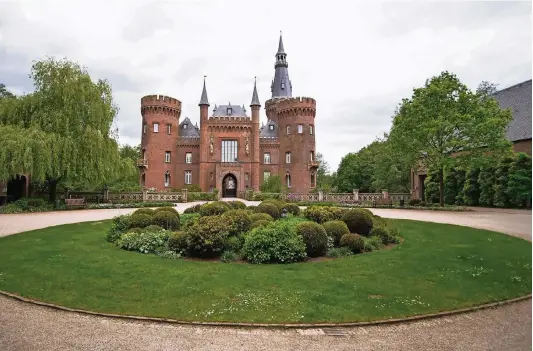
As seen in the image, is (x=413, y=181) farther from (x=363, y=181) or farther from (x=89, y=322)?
(x=89, y=322)

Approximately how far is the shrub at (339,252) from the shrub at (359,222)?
196cm

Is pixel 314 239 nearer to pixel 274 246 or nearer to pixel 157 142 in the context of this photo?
pixel 274 246

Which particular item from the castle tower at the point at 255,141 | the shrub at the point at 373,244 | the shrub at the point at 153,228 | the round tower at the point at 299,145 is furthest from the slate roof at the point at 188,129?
the shrub at the point at 373,244

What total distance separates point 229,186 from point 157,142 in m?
11.4

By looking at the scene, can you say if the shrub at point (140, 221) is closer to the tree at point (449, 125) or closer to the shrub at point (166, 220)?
the shrub at point (166, 220)

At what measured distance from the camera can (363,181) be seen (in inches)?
2106

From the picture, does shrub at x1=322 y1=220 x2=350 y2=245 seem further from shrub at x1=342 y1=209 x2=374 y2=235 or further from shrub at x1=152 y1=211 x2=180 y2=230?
shrub at x1=152 y1=211 x2=180 y2=230

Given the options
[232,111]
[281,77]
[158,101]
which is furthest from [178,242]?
[281,77]

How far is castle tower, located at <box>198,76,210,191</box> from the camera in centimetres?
4912

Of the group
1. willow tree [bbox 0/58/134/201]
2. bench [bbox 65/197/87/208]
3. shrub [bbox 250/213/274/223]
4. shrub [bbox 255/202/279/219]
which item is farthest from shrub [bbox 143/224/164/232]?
bench [bbox 65/197/87/208]

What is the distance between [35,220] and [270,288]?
16704 millimetres

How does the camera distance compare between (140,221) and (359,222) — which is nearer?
(359,222)

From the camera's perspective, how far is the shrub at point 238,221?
39.0 ft

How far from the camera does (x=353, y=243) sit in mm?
11078
